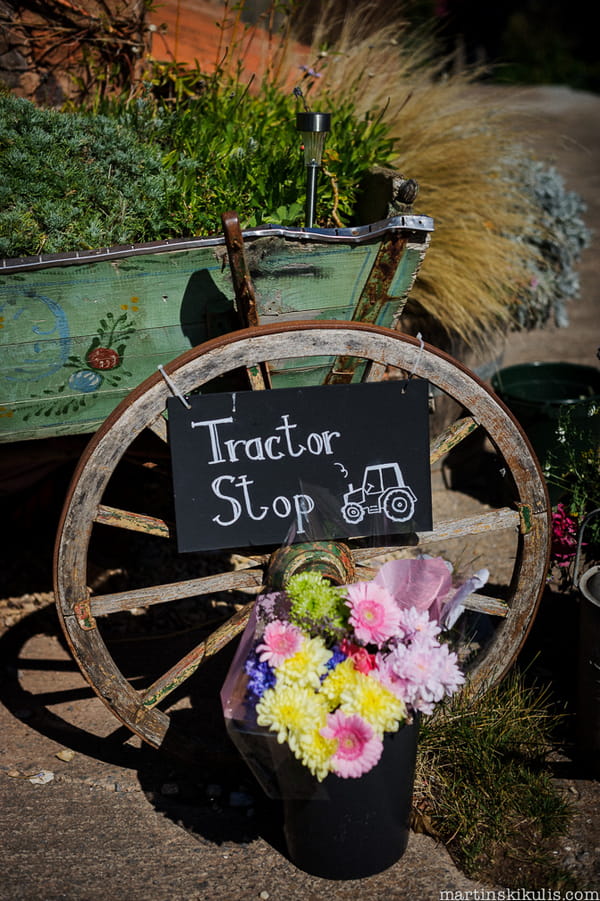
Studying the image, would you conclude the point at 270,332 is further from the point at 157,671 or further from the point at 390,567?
the point at 157,671

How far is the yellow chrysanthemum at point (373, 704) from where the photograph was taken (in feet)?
4.70

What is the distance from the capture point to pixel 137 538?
3049 millimetres

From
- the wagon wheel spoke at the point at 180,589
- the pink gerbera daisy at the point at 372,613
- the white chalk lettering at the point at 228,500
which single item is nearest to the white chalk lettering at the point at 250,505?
the white chalk lettering at the point at 228,500

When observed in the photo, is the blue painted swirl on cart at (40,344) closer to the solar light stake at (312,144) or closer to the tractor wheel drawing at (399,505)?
the solar light stake at (312,144)

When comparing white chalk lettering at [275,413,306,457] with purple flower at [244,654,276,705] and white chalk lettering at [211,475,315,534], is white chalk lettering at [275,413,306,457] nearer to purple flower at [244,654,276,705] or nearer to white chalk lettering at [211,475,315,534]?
white chalk lettering at [211,475,315,534]

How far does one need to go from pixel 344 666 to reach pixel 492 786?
624 mm

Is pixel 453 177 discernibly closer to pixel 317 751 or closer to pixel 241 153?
pixel 241 153

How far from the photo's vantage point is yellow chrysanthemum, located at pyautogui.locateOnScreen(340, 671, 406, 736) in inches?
56.4

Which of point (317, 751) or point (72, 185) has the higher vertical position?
point (72, 185)

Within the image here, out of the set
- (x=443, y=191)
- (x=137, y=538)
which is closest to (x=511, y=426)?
(x=443, y=191)

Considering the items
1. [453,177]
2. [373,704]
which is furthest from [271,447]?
[453,177]

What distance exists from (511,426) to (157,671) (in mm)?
1293

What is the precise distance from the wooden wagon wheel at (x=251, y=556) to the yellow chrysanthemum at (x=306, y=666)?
40 centimetres

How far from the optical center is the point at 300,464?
5.86 feet
